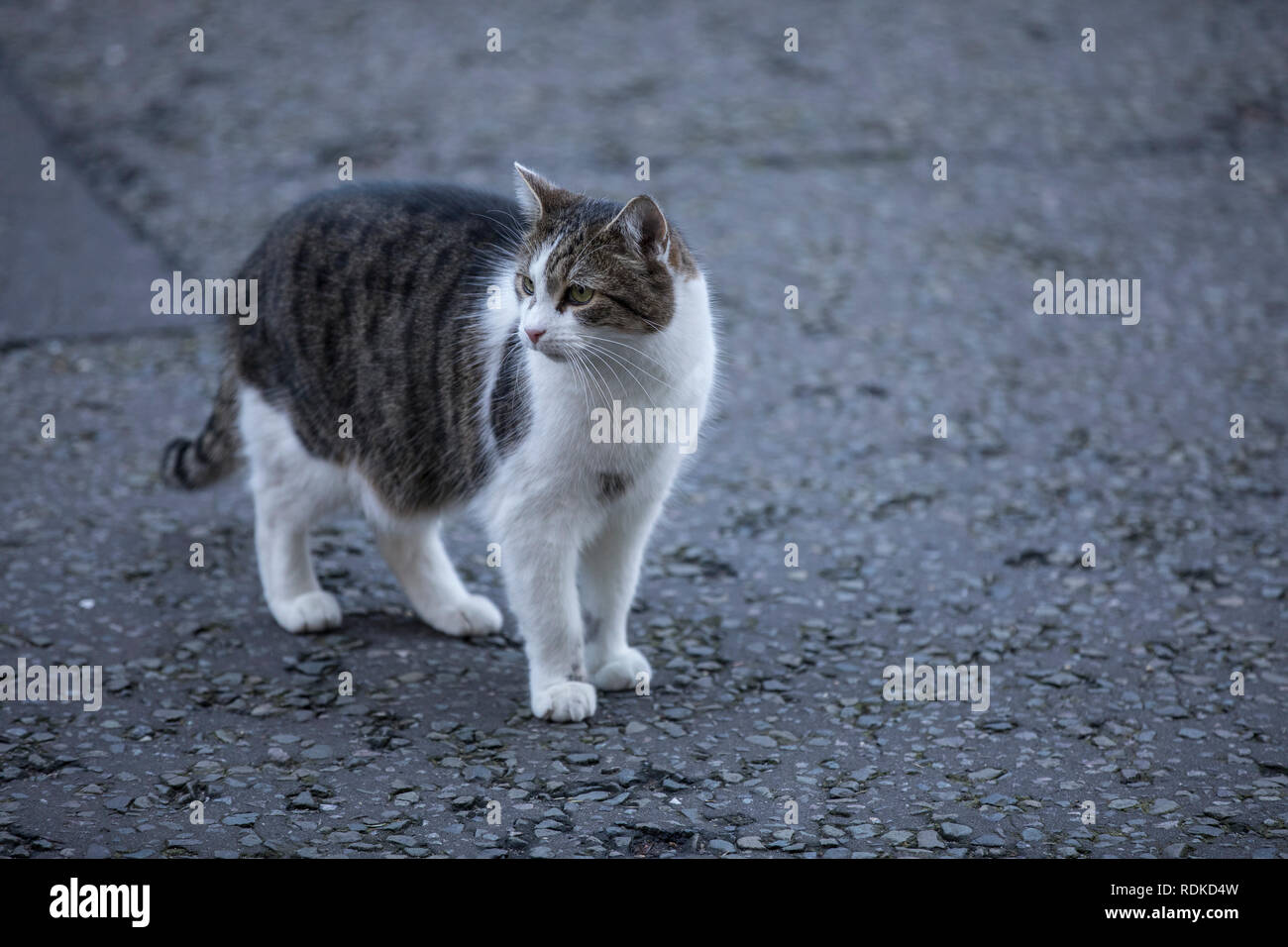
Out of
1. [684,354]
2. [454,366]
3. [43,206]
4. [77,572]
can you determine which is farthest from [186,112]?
[684,354]

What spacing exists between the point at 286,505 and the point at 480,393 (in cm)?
78

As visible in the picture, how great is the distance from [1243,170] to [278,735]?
22.7 ft

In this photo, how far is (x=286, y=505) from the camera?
4.24 meters

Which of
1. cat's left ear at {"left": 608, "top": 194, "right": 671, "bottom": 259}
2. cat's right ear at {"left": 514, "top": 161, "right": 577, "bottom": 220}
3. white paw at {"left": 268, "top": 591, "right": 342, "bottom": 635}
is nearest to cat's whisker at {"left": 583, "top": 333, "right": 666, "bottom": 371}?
cat's left ear at {"left": 608, "top": 194, "right": 671, "bottom": 259}

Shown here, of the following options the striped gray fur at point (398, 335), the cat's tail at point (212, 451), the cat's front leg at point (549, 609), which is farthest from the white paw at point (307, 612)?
the cat's front leg at point (549, 609)

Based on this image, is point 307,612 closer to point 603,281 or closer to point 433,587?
point 433,587

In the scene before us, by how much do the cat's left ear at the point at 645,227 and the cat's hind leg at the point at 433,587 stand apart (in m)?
1.30

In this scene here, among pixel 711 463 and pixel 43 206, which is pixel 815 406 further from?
pixel 43 206

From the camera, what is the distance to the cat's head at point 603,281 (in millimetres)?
3547

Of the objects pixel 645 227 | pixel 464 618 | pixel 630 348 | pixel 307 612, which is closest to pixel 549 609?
pixel 464 618

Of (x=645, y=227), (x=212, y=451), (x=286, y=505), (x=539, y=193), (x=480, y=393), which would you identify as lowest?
(x=286, y=505)

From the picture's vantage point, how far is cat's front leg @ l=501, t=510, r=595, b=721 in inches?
150

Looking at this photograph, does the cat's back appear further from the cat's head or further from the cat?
the cat's head

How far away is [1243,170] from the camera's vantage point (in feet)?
26.9
